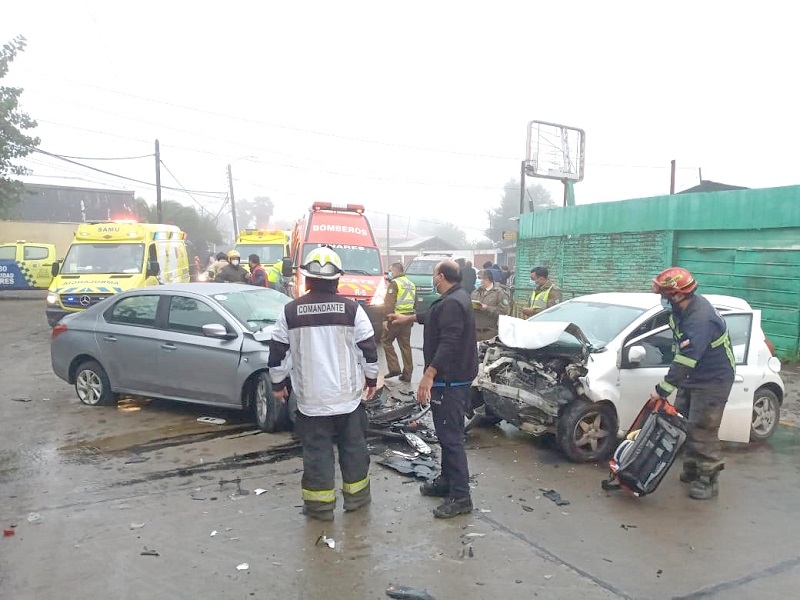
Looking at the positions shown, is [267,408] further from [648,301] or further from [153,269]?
[153,269]

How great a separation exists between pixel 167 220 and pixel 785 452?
141 ft

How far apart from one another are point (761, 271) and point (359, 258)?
304 inches

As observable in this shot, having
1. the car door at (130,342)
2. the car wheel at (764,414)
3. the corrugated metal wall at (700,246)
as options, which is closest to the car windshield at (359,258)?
the corrugated metal wall at (700,246)

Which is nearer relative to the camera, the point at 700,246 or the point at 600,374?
the point at 600,374

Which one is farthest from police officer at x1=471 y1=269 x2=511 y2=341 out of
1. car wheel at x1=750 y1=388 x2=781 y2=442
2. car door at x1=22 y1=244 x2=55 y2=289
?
car door at x1=22 y1=244 x2=55 y2=289

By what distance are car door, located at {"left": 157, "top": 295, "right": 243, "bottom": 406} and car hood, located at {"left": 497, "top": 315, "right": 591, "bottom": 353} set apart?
2802 mm

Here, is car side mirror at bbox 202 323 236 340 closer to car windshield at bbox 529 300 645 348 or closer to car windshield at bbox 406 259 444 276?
car windshield at bbox 529 300 645 348

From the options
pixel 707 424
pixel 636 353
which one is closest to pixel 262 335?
pixel 636 353

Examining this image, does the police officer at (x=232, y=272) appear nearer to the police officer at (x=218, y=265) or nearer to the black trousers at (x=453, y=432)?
the police officer at (x=218, y=265)

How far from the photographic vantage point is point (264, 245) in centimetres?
1919

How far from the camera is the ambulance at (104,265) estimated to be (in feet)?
38.1

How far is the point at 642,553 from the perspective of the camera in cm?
388

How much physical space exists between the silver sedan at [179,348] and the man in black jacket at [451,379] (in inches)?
92.4

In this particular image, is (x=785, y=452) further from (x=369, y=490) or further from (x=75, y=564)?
(x=75, y=564)
